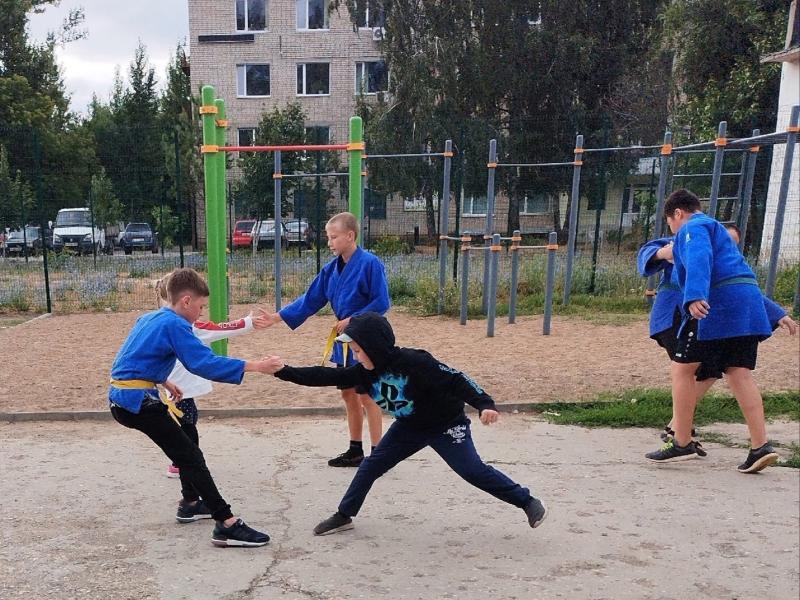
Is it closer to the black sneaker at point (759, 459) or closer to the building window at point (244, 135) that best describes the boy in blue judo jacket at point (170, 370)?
the black sneaker at point (759, 459)

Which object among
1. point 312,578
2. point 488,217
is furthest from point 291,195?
point 312,578

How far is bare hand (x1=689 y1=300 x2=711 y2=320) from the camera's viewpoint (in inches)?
161

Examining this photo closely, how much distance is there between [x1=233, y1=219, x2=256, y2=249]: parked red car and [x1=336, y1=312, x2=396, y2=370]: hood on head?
9965 millimetres

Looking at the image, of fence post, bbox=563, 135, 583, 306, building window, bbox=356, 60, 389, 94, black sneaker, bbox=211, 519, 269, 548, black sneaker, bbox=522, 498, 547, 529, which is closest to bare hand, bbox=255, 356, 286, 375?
black sneaker, bbox=211, 519, 269, 548

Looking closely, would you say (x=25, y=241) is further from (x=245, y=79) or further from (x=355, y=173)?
(x=245, y=79)

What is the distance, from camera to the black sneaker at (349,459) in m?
4.57

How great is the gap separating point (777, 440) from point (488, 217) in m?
6.30

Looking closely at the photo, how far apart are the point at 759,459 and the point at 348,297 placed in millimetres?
2576

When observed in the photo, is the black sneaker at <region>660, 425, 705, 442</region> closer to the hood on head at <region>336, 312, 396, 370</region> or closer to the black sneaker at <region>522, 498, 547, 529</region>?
the black sneaker at <region>522, 498, 547, 529</region>

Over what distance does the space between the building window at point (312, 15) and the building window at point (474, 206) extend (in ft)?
59.7

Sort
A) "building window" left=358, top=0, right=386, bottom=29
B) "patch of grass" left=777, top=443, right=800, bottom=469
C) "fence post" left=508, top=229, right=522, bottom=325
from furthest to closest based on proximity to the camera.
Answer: "building window" left=358, top=0, right=386, bottom=29, "fence post" left=508, top=229, right=522, bottom=325, "patch of grass" left=777, top=443, right=800, bottom=469

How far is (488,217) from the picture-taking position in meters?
10.8

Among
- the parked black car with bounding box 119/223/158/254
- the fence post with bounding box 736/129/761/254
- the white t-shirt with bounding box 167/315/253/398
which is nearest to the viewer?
the white t-shirt with bounding box 167/315/253/398

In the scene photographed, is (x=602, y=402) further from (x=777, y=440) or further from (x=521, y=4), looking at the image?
(x=521, y=4)
